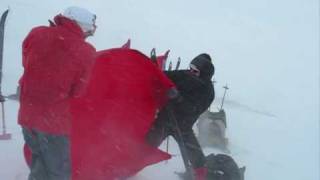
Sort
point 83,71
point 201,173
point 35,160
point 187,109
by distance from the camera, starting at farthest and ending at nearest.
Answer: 1. point 201,173
2. point 187,109
3. point 35,160
4. point 83,71

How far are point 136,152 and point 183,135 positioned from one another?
54 centimetres

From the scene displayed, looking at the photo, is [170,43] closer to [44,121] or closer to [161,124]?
[161,124]

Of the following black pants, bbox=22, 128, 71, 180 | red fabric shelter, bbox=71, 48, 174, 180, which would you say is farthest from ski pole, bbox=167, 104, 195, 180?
black pants, bbox=22, 128, 71, 180

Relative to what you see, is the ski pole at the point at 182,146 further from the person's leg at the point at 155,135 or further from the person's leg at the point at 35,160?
the person's leg at the point at 35,160

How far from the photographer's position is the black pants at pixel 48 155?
394 cm

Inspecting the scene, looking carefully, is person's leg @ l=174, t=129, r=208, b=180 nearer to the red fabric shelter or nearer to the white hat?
the red fabric shelter

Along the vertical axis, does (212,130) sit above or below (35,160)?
below

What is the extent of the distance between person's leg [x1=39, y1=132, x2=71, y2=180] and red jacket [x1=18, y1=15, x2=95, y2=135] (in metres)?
0.10

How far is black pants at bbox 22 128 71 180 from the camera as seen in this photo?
3.94m

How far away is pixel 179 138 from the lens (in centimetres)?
558

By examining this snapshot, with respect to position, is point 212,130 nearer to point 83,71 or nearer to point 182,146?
point 182,146

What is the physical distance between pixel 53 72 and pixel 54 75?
0.02 metres

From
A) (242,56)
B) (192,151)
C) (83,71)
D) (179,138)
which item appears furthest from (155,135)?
(242,56)

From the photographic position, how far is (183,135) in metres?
5.60
